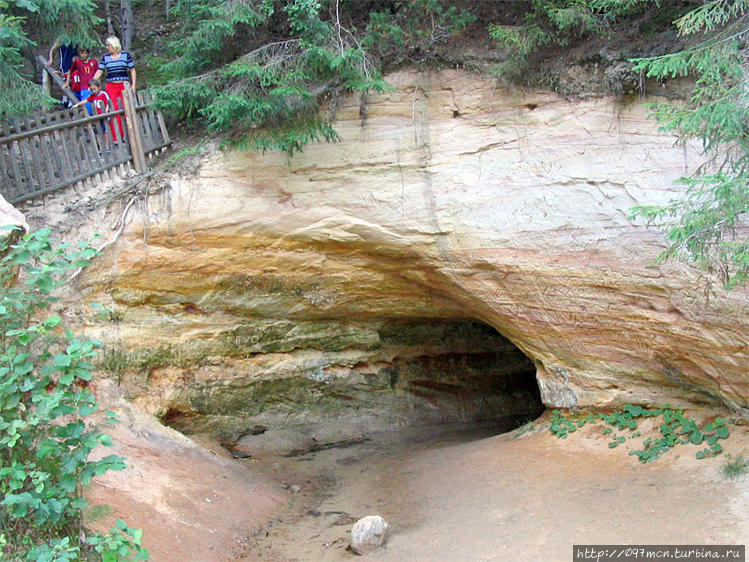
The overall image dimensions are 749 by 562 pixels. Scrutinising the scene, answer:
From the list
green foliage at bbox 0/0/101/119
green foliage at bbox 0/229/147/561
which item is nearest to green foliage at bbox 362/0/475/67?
green foliage at bbox 0/0/101/119

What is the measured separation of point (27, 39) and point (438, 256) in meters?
5.82

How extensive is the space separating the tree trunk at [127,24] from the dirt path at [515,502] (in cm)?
846

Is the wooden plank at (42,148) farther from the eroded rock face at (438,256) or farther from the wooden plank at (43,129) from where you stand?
the eroded rock face at (438,256)

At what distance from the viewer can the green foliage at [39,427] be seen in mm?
5043

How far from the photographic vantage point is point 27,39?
8312 millimetres

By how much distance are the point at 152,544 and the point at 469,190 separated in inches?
218

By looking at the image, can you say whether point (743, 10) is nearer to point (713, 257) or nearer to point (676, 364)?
point (713, 257)

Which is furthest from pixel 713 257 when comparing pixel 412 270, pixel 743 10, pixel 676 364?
pixel 412 270

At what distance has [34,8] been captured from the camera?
7.73 m

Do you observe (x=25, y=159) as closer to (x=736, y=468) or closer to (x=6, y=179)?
(x=6, y=179)

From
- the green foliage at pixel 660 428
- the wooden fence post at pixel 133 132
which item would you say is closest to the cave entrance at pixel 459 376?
the green foliage at pixel 660 428

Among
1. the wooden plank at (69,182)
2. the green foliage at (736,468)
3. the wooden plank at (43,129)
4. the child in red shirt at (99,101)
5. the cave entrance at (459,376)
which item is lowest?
the cave entrance at (459,376)

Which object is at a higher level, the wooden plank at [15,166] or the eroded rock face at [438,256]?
the wooden plank at [15,166]

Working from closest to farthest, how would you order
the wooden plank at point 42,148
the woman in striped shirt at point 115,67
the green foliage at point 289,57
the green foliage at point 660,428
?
the green foliage at point 660,428 < the wooden plank at point 42,148 < the green foliage at point 289,57 < the woman in striped shirt at point 115,67
